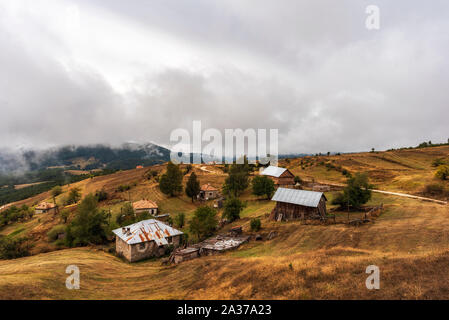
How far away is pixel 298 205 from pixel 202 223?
1567cm

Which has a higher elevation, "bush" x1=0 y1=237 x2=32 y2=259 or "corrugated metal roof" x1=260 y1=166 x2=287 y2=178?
"corrugated metal roof" x1=260 y1=166 x2=287 y2=178

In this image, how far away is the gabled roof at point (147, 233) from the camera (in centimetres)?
2995

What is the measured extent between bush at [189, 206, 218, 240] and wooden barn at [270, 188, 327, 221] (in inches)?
414

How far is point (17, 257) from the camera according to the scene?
33094 millimetres

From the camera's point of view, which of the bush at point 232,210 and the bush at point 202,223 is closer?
the bush at point 202,223

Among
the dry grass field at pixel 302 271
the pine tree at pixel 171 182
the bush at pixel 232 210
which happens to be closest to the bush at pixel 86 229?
the dry grass field at pixel 302 271

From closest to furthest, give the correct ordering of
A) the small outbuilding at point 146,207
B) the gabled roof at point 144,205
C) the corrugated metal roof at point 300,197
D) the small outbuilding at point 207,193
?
the corrugated metal roof at point 300,197 < the small outbuilding at point 146,207 < the gabled roof at point 144,205 < the small outbuilding at point 207,193

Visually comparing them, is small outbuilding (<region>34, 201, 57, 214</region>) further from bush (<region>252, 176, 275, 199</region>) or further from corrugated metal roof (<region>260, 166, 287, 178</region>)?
corrugated metal roof (<region>260, 166, 287, 178</region>)

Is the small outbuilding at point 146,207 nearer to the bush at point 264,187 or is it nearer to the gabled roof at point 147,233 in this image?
the gabled roof at point 147,233

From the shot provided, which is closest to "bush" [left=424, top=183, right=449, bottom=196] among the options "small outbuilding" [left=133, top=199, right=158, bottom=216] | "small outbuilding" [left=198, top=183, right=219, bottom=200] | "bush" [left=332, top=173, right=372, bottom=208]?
"bush" [left=332, top=173, right=372, bottom=208]

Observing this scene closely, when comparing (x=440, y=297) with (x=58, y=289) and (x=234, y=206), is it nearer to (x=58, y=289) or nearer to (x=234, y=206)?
(x=58, y=289)

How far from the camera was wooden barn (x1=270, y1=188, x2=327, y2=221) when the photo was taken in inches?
1253
